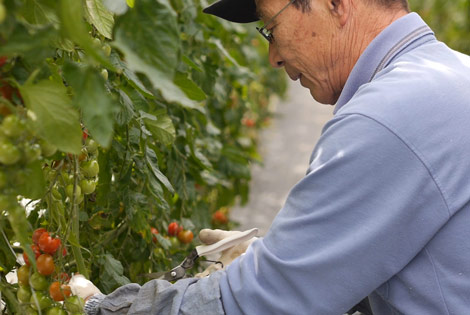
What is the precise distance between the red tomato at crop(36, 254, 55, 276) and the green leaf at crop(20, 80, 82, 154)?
1.13 ft

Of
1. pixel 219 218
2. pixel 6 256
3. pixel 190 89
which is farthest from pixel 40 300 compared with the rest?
pixel 219 218

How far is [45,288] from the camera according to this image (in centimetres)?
107

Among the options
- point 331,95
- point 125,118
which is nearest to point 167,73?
point 125,118

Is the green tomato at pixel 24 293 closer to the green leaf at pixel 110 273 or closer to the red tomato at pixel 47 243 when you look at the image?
the red tomato at pixel 47 243

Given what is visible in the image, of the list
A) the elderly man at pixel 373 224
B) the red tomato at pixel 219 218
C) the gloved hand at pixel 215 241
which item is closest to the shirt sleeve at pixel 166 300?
the elderly man at pixel 373 224

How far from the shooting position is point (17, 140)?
2.60 feet

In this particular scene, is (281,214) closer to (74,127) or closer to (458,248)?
(458,248)

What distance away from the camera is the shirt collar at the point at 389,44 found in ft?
4.50

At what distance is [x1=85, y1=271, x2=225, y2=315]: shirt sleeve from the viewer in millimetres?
1181

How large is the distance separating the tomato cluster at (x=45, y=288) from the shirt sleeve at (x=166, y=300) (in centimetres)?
13

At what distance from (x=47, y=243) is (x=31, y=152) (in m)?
0.33

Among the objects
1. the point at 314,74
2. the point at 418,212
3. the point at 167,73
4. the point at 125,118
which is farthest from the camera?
the point at 314,74

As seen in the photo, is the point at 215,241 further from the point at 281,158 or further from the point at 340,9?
the point at 281,158

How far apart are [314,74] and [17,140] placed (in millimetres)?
893
